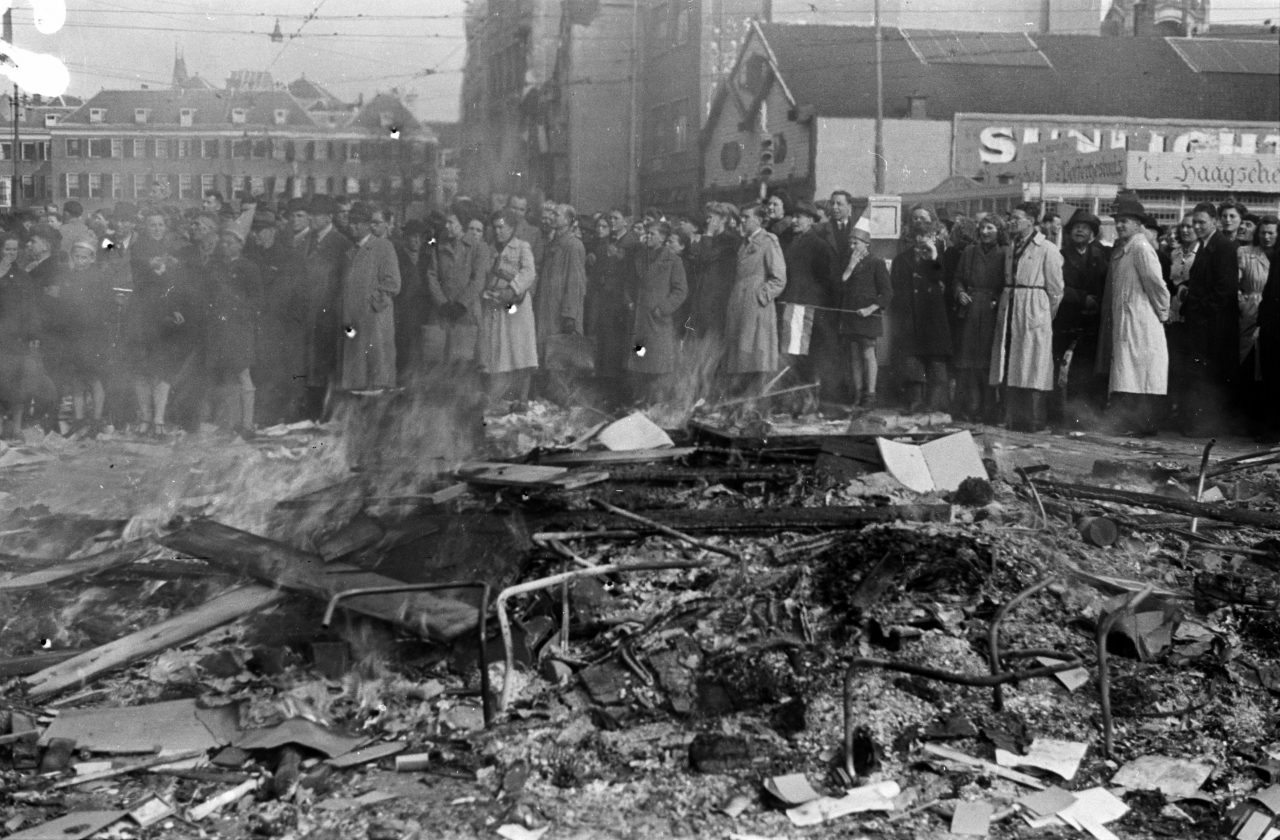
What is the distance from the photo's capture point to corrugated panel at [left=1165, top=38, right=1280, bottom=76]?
33.3 meters

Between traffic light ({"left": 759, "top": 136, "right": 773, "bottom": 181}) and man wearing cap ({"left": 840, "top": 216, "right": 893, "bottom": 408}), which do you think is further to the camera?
traffic light ({"left": 759, "top": 136, "right": 773, "bottom": 181})

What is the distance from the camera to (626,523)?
22.3 ft

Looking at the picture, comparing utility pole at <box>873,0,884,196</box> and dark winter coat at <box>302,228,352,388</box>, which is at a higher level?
utility pole at <box>873,0,884,196</box>

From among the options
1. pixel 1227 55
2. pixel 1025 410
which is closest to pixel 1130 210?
pixel 1025 410

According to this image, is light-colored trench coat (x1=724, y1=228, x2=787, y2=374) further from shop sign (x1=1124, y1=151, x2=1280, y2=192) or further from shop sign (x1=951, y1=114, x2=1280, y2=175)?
shop sign (x1=951, y1=114, x2=1280, y2=175)

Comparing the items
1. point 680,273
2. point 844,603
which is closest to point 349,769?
point 844,603

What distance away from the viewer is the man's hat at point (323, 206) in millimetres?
11773

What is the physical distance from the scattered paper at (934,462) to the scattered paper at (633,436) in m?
1.44

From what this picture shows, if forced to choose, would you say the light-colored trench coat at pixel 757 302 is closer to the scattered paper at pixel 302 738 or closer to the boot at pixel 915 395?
the boot at pixel 915 395

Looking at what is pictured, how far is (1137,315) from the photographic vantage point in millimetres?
10977

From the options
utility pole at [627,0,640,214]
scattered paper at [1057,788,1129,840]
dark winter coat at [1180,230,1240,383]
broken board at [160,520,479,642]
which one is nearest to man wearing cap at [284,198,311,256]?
broken board at [160,520,479,642]

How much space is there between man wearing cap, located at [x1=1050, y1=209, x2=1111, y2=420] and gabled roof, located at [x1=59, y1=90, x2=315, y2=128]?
288 inches

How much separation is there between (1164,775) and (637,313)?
8302mm

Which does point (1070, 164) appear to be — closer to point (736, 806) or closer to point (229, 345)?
point (229, 345)
